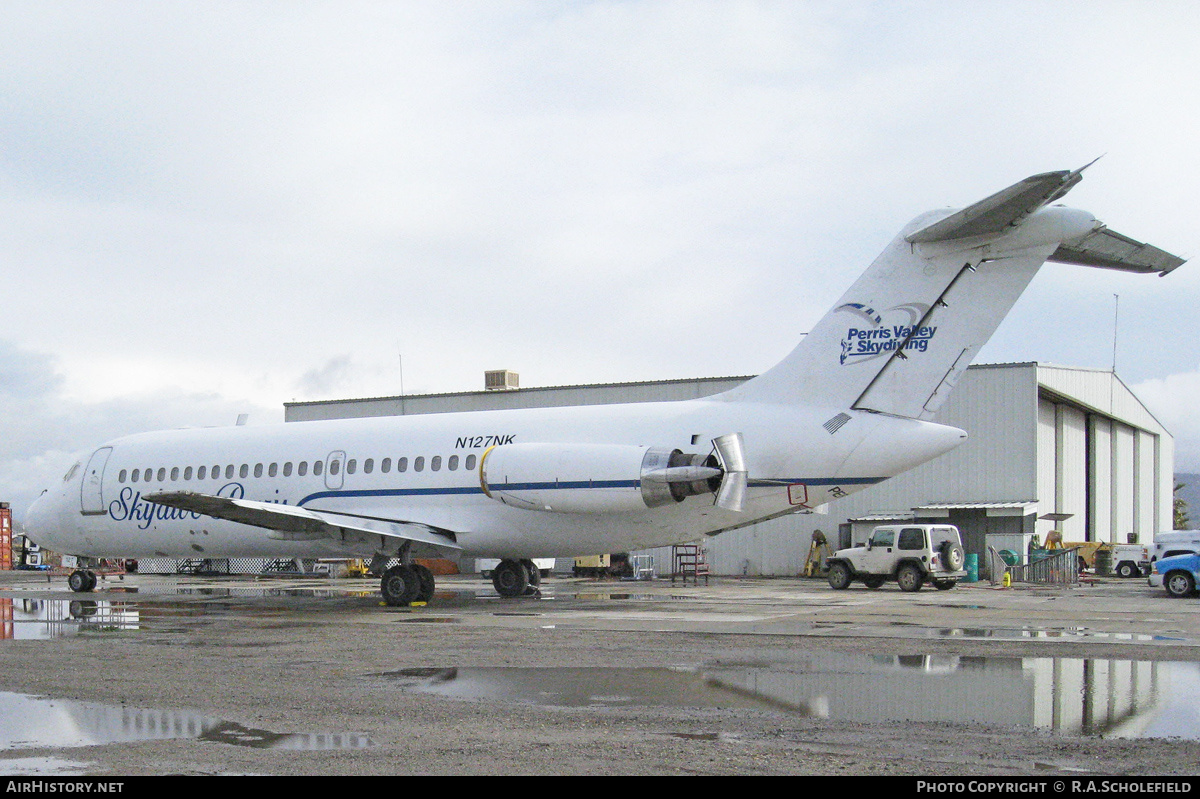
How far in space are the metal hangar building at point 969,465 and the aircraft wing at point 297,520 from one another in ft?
48.5

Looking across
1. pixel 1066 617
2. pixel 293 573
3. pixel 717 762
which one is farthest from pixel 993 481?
pixel 717 762

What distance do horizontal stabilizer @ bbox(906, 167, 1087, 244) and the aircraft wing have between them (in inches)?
407

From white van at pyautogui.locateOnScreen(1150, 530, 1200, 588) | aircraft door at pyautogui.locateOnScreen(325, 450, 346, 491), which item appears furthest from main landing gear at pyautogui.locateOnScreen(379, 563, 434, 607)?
white van at pyautogui.locateOnScreen(1150, 530, 1200, 588)

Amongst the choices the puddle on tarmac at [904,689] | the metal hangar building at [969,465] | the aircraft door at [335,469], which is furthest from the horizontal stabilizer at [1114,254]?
the metal hangar building at [969,465]

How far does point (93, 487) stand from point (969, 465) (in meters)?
26.5

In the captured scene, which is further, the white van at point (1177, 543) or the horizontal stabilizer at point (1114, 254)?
the white van at point (1177, 543)

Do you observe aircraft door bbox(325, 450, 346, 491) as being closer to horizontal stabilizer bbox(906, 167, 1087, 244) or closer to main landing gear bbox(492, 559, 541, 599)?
main landing gear bbox(492, 559, 541, 599)

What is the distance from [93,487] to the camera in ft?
84.6

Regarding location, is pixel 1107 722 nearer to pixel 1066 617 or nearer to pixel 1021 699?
pixel 1021 699

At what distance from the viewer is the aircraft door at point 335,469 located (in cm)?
2309

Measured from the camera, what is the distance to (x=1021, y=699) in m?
9.02

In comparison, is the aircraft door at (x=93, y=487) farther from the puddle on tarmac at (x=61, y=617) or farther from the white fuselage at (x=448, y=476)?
the puddle on tarmac at (x=61, y=617)

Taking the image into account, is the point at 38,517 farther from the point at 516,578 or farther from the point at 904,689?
the point at 904,689

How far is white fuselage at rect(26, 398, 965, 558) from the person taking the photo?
18922 mm
